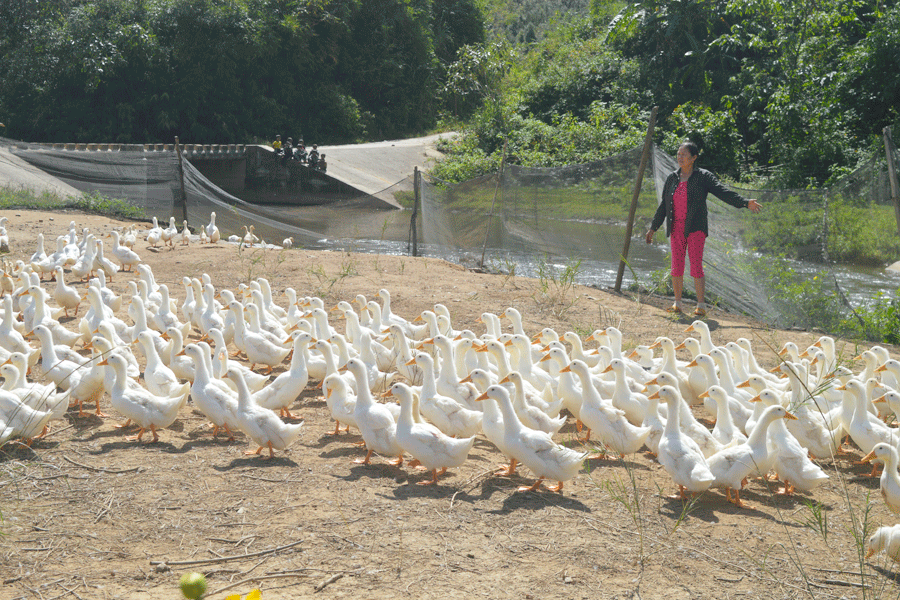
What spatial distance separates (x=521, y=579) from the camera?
10.9ft

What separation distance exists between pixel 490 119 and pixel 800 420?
23360 mm

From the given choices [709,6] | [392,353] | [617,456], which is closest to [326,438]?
[392,353]

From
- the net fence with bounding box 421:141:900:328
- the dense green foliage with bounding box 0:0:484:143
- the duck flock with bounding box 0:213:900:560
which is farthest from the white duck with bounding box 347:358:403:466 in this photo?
the dense green foliage with bounding box 0:0:484:143

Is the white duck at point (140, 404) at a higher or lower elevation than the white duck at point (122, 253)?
lower

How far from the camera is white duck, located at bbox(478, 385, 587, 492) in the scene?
4.18m

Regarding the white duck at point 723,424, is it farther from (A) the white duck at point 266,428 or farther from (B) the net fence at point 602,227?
(B) the net fence at point 602,227

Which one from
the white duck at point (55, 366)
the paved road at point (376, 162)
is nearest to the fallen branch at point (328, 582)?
the white duck at point (55, 366)

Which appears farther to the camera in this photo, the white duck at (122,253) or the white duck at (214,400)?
the white duck at (122,253)

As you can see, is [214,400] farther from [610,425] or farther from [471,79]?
[471,79]

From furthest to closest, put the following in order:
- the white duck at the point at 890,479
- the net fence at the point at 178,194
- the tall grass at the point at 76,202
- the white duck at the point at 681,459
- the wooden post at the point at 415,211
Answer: the tall grass at the point at 76,202, the net fence at the point at 178,194, the wooden post at the point at 415,211, the white duck at the point at 681,459, the white duck at the point at 890,479

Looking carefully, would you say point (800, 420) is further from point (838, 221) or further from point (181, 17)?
point (181, 17)

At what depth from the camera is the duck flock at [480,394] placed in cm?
433

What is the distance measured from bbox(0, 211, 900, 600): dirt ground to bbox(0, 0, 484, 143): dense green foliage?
25.1 m

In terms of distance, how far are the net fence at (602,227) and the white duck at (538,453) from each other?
14.2 ft
